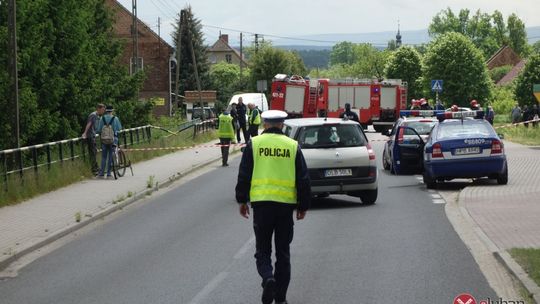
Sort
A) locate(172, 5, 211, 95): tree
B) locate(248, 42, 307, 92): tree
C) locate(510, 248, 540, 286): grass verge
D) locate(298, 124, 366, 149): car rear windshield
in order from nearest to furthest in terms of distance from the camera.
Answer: locate(510, 248, 540, 286): grass verge
locate(298, 124, 366, 149): car rear windshield
locate(172, 5, 211, 95): tree
locate(248, 42, 307, 92): tree

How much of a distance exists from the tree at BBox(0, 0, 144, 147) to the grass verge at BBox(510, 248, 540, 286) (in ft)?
59.0

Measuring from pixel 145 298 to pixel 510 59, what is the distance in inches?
6413

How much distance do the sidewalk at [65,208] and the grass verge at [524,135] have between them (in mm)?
17376

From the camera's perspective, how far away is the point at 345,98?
52.8 metres

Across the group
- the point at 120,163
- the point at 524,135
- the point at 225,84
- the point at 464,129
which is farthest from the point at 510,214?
the point at 225,84

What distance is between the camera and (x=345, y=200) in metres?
20.1

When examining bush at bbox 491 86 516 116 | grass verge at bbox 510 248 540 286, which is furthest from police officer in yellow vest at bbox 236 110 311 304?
bush at bbox 491 86 516 116

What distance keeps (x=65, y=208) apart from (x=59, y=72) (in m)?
15.7

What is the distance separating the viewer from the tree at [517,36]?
175375 mm

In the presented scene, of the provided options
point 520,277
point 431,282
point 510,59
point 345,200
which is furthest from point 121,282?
point 510,59

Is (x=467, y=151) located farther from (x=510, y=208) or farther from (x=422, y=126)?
(x=422, y=126)

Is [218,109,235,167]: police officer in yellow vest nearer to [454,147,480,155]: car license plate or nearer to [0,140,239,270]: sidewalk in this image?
[0,140,239,270]: sidewalk

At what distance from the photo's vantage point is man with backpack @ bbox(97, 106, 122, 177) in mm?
25328

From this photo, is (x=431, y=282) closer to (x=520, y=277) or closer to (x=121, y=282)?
(x=520, y=277)
